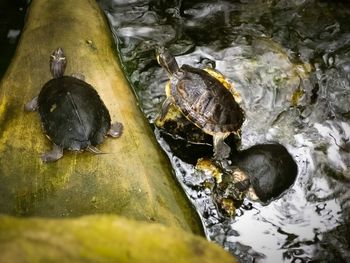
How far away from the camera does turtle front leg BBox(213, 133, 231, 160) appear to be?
4.34 meters

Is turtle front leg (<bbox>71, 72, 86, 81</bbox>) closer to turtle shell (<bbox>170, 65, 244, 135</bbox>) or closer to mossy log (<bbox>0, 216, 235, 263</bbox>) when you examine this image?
turtle shell (<bbox>170, 65, 244, 135</bbox>)

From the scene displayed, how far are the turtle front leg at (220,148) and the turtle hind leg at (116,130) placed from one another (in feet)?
3.21

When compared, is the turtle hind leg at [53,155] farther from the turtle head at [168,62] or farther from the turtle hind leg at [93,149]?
the turtle head at [168,62]

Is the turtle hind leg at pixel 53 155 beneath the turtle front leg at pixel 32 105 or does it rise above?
beneath

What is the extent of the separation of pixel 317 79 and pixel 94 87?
2430mm

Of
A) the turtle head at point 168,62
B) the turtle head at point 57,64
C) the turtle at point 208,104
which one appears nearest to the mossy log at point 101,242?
the turtle head at point 57,64

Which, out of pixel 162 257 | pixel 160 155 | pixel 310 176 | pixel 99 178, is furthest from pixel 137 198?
pixel 310 176

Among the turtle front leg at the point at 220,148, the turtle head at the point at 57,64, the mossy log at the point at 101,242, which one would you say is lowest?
the turtle front leg at the point at 220,148

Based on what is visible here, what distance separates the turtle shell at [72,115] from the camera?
373 centimetres

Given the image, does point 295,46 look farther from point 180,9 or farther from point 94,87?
point 94,87

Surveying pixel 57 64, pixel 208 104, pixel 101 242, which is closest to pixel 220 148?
pixel 208 104

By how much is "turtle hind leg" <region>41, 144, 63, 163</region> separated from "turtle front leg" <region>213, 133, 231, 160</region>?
1499 millimetres

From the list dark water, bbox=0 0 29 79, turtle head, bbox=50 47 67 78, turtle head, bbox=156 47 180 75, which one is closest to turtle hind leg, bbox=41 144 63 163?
turtle head, bbox=50 47 67 78

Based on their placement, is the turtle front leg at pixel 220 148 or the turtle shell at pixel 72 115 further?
the turtle front leg at pixel 220 148
